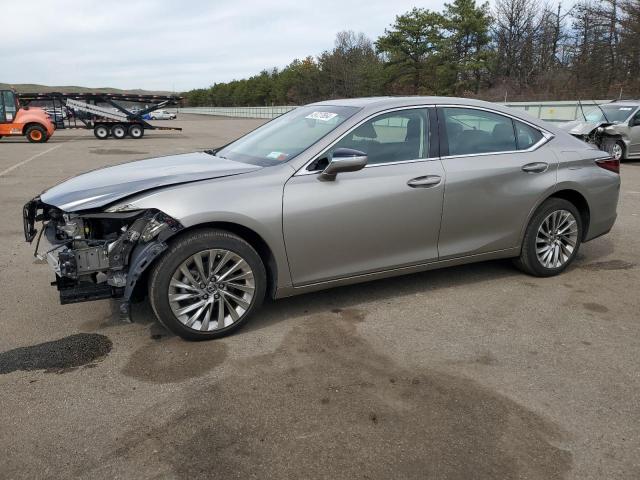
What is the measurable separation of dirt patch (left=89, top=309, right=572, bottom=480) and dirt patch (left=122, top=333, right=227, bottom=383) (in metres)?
0.02

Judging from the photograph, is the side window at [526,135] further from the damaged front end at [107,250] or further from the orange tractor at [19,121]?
the orange tractor at [19,121]

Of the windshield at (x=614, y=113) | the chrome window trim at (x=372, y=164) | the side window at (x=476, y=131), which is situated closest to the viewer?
the chrome window trim at (x=372, y=164)

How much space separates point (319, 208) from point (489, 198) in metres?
1.60

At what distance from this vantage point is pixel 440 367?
135 inches

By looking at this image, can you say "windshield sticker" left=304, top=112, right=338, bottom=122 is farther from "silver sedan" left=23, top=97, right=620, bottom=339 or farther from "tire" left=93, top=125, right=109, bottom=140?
"tire" left=93, top=125, right=109, bottom=140

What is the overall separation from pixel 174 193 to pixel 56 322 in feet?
4.88

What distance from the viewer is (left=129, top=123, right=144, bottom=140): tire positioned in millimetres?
28516

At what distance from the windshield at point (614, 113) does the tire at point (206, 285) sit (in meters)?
13.8


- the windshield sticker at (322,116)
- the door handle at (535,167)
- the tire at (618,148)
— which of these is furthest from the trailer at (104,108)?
the door handle at (535,167)

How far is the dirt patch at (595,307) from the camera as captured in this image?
14.3 ft

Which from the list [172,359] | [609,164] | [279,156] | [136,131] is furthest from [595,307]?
[136,131]

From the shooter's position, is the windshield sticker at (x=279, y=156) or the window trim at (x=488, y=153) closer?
the windshield sticker at (x=279, y=156)

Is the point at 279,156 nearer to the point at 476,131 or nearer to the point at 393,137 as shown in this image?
the point at 393,137

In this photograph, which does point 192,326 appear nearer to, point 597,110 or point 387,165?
point 387,165
